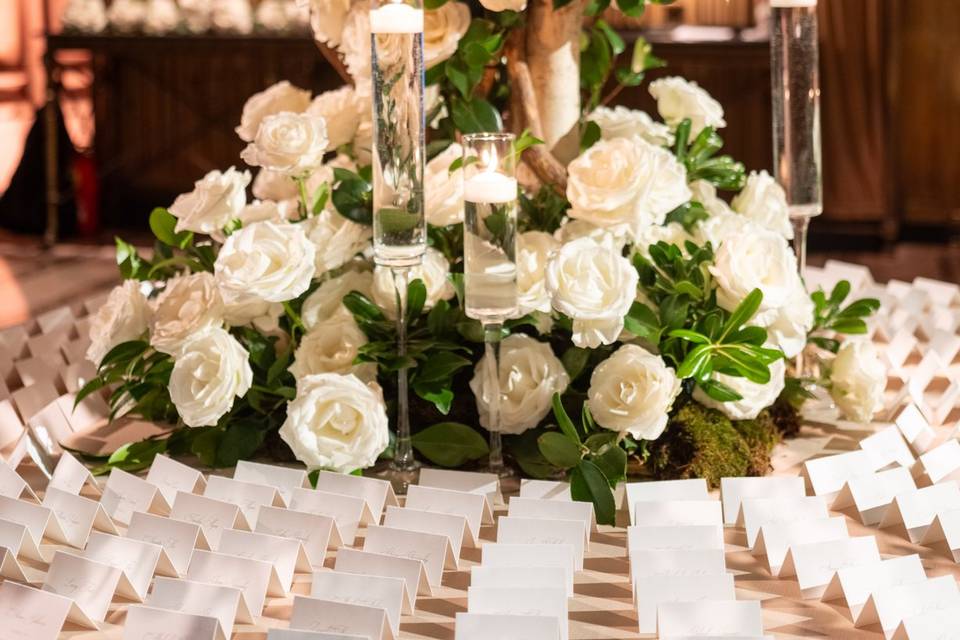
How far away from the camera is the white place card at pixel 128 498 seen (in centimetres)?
144

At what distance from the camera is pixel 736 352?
5.08 feet

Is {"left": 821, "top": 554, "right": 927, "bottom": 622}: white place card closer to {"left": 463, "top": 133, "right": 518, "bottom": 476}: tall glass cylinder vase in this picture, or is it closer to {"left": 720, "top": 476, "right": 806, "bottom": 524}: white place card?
{"left": 720, "top": 476, "right": 806, "bottom": 524}: white place card

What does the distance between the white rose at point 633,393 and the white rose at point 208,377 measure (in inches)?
16.0

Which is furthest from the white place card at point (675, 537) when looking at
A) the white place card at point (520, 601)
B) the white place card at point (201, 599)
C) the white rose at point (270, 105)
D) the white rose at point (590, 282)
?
the white rose at point (270, 105)

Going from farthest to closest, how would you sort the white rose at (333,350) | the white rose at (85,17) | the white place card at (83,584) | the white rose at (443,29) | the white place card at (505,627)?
the white rose at (85,17) → the white rose at (443,29) → the white rose at (333,350) → the white place card at (83,584) → the white place card at (505,627)

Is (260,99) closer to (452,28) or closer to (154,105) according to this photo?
(452,28)

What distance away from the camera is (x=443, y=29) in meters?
1.78

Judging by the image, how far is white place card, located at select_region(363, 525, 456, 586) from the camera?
1.26 m

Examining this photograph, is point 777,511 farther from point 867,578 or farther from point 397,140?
point 397,140

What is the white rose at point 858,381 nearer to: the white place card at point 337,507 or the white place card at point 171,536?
the white place card at point 337,507

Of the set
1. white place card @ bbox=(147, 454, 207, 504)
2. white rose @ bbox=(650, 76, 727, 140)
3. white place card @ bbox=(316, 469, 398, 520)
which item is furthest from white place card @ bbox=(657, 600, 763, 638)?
white rose @ bbox=(650, 76, 727, 140)

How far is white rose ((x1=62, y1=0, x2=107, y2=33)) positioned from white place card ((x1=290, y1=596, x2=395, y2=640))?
12.8 feet

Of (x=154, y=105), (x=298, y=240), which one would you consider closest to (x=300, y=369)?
(x=298, y=240)

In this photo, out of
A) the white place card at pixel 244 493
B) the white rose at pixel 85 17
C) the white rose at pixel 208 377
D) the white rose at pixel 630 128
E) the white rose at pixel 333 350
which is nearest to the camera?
the white place card at pixel 244 493
